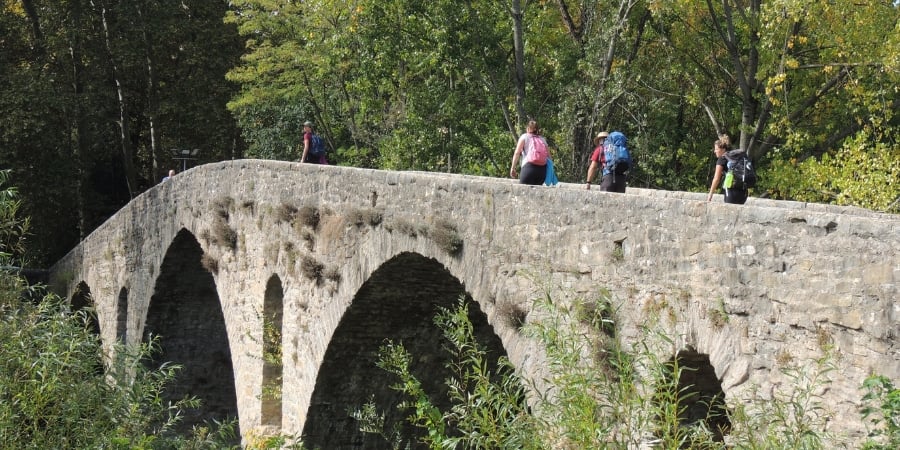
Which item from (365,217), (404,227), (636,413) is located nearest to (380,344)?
(365,217)

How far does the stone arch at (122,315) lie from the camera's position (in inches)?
857

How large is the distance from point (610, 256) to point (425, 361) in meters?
6.13

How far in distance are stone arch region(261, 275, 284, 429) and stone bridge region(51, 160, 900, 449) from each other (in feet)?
0.10

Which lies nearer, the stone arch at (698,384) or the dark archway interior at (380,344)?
the stone arch at (698,384)

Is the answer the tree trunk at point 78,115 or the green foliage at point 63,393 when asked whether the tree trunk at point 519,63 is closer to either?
the green foliage at point 63,393

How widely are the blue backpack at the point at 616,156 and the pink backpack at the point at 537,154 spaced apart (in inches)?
23.7

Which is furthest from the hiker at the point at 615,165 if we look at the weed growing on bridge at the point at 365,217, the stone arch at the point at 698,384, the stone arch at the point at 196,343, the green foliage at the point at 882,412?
the stone arch at the point at 196,343

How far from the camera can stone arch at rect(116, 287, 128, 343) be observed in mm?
21766

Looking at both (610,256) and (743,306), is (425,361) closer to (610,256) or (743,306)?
(610,256)

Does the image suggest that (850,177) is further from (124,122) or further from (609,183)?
(124,122)

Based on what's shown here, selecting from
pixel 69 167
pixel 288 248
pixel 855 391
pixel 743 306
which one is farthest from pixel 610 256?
pixel 69 167

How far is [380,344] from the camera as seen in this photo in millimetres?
12766

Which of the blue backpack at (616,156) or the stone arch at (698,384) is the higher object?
the blue backpack at (616,156)

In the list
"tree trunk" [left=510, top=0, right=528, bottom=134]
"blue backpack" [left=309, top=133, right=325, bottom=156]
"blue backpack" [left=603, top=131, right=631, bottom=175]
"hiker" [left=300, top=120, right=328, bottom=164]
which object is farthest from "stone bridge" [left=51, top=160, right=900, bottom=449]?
"tree trunk" [left=510, top=0, right=528, bottom=134]
